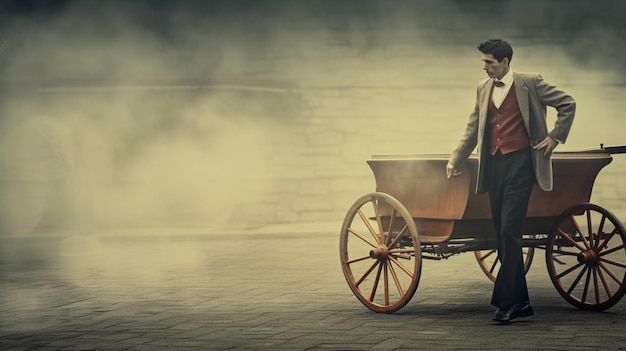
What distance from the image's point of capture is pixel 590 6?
53.0ft

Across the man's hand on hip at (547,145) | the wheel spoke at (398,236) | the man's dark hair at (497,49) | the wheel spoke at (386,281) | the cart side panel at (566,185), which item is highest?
the man's dark hair at (497,49)

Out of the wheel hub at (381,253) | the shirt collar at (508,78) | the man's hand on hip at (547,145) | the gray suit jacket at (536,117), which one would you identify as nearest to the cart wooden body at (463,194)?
the gray suit jacket at (536,117)

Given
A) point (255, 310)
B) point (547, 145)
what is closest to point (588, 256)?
point (547, 145)

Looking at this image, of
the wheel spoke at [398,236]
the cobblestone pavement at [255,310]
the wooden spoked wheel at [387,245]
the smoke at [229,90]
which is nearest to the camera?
the cobblestone pavement at [255,310]

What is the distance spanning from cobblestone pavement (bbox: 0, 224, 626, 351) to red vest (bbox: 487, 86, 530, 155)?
0.98m

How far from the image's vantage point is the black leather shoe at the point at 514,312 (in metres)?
6.41

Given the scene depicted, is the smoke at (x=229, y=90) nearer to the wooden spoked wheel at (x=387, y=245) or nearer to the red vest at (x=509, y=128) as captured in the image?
the wooden spoked wheel at (x=387, y=245)

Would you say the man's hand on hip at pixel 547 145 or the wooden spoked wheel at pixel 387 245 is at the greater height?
the man's hand on hip at pixel 547 145

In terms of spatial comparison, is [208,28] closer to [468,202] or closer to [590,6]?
[590,6]

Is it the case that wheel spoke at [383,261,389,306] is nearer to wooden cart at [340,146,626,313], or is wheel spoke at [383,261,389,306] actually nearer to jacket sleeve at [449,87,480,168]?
wooden cart at [340,146,626,313]

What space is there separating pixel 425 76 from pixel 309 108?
1.71 m

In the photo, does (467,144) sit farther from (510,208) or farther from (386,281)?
(386,281)

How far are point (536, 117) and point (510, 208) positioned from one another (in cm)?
53

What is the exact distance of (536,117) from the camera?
6562 mm
